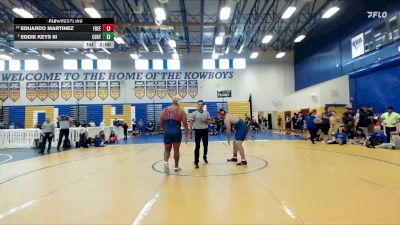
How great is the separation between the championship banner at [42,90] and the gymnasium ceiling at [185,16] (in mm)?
3689

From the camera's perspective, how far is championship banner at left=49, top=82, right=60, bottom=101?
25.1 meters

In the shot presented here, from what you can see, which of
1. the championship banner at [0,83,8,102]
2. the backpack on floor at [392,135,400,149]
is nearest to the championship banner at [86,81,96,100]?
the championship banner at [0,83,8,102]

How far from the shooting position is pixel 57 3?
53.7ft

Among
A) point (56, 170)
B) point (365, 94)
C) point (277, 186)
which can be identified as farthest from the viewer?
point (365, 94)

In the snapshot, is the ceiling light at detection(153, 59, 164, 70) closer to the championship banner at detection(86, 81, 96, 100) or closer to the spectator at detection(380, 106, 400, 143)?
the championship banner at detection(86, 81, 96, 100)

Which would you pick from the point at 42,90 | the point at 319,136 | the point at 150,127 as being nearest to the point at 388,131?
the point at 319,136

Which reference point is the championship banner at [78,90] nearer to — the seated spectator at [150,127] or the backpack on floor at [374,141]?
the seated spectator at [150,127]

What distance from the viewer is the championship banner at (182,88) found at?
25.6 meters

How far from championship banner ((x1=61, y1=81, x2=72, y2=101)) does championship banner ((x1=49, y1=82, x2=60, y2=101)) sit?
0.40 m

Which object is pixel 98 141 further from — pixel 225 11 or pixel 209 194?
pixel 209 194

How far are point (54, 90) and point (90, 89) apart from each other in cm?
300

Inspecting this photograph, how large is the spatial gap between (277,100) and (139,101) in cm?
1193

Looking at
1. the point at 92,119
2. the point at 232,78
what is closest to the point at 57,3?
the point at 92,119

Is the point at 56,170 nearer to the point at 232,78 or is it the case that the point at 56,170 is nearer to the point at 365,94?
the point at 365,94
